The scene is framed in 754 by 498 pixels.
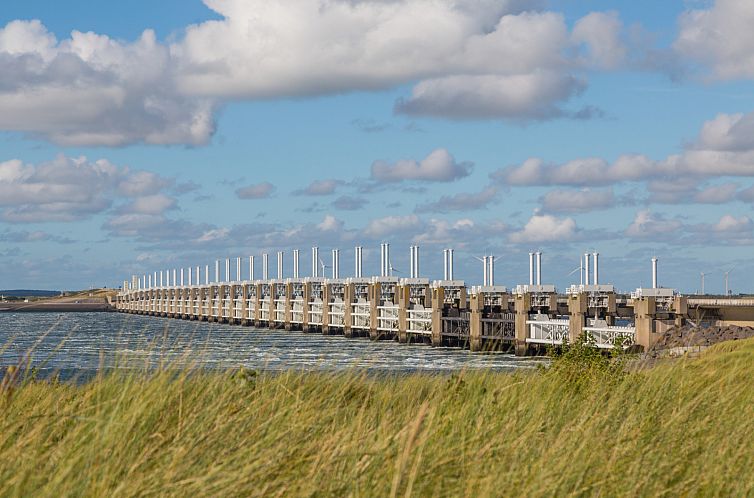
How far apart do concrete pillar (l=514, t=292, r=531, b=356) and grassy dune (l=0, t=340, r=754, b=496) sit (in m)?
58.3

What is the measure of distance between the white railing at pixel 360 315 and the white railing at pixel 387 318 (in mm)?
4641

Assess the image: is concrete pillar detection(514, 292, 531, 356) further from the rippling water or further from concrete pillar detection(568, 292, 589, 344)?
concrete pillar detection(568, 292, 589, 344)

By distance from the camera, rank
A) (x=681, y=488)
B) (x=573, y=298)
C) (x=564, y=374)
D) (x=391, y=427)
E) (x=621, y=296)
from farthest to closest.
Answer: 1. (x=621, y=296)
2. (x=573, y=298)
3. (x=564, y=374)
4. (x=391, y=427)
5. (x=681, y=488)

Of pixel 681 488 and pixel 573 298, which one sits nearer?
pixel 681 488

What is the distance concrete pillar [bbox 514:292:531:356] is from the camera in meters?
68.8

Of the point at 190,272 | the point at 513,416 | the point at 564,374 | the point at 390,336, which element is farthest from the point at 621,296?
the point at 190,272

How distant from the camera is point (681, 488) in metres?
7.57

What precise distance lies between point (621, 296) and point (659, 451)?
79.4m

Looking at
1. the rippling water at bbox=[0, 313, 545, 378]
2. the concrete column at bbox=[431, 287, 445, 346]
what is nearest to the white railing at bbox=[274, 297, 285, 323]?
the rippling water at bbox=[0, 313, 545, 378]

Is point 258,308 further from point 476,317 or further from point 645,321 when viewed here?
point 645,321

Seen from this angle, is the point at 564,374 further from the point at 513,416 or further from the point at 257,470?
the point at 257,470

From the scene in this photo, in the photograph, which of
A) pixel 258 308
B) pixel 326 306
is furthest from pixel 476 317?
pixel 258 308

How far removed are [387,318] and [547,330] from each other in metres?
26.5

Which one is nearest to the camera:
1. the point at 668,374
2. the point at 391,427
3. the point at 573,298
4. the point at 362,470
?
the point at 362,470
